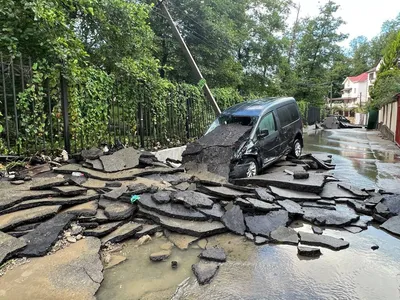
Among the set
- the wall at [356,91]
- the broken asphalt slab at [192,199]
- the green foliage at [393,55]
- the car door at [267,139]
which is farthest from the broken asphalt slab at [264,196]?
the wall at [356,91]

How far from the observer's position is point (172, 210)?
4082 millimetres

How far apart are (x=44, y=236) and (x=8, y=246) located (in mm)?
368

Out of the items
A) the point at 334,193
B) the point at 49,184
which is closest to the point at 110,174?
the point at 49,184

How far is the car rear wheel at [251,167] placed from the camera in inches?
243

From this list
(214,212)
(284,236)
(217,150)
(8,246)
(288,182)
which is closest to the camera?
(8,246)

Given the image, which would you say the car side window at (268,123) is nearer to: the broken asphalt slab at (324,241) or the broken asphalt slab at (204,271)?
the broken asphalt slab at (324,241)

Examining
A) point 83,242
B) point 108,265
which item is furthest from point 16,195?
point 108,265

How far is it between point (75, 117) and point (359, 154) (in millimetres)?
10313

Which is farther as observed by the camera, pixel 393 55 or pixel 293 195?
pixel 393 55

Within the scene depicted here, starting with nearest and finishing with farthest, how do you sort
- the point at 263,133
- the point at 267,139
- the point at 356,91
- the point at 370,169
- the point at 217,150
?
the point at 217,150 → the point at 263,133 → the point at 267,139 → the point at 370,169 → the point at 356,91

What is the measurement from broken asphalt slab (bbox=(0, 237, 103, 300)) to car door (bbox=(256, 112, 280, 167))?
452cm

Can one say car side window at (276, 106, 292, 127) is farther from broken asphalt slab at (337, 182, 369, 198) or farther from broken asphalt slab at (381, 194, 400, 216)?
broken asphalt slab at (381, 194, 400, 216)

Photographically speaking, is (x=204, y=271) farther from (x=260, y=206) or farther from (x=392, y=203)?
(x=392, y=203)

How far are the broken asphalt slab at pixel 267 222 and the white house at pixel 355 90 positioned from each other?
62492 mm
